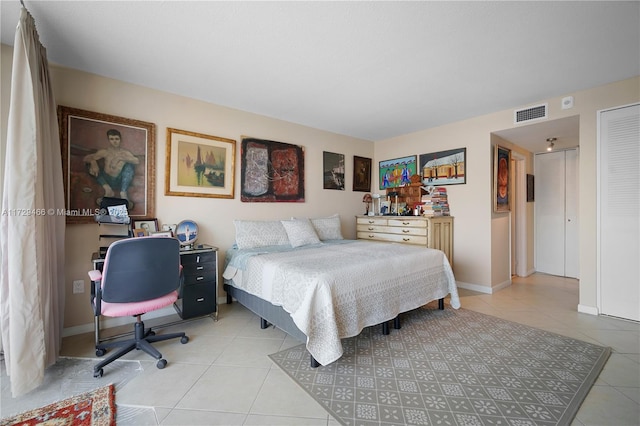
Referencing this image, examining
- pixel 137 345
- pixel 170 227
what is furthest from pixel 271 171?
pixel 137 345

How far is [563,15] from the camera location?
1938 mm

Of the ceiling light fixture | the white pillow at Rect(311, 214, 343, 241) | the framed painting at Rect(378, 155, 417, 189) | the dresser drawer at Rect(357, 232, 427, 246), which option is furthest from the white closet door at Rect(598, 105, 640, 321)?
the white pillow at Rect(311, 214, 343, 241)

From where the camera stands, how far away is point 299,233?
3658 mm

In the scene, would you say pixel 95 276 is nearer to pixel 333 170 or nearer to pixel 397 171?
pixel 333 170

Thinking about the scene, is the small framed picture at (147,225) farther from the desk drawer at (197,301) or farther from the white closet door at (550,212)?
the white closet door at (550,212)

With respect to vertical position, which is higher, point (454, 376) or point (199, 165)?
point (199, 165)

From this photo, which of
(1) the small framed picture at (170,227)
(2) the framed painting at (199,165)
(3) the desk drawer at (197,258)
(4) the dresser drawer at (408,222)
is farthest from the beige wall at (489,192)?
(1) the small framed picture at (170,227)

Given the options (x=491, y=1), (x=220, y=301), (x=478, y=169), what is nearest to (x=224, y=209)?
(x=220, y=301)

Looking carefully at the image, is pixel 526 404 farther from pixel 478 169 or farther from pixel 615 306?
pixel 478 169

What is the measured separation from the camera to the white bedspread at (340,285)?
201 cm

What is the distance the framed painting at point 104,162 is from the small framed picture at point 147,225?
78mm

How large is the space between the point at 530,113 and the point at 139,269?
4.70 m

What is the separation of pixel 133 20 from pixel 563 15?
3.14 metres

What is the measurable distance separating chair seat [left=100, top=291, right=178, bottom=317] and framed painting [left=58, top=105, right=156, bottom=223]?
47.2 inches
